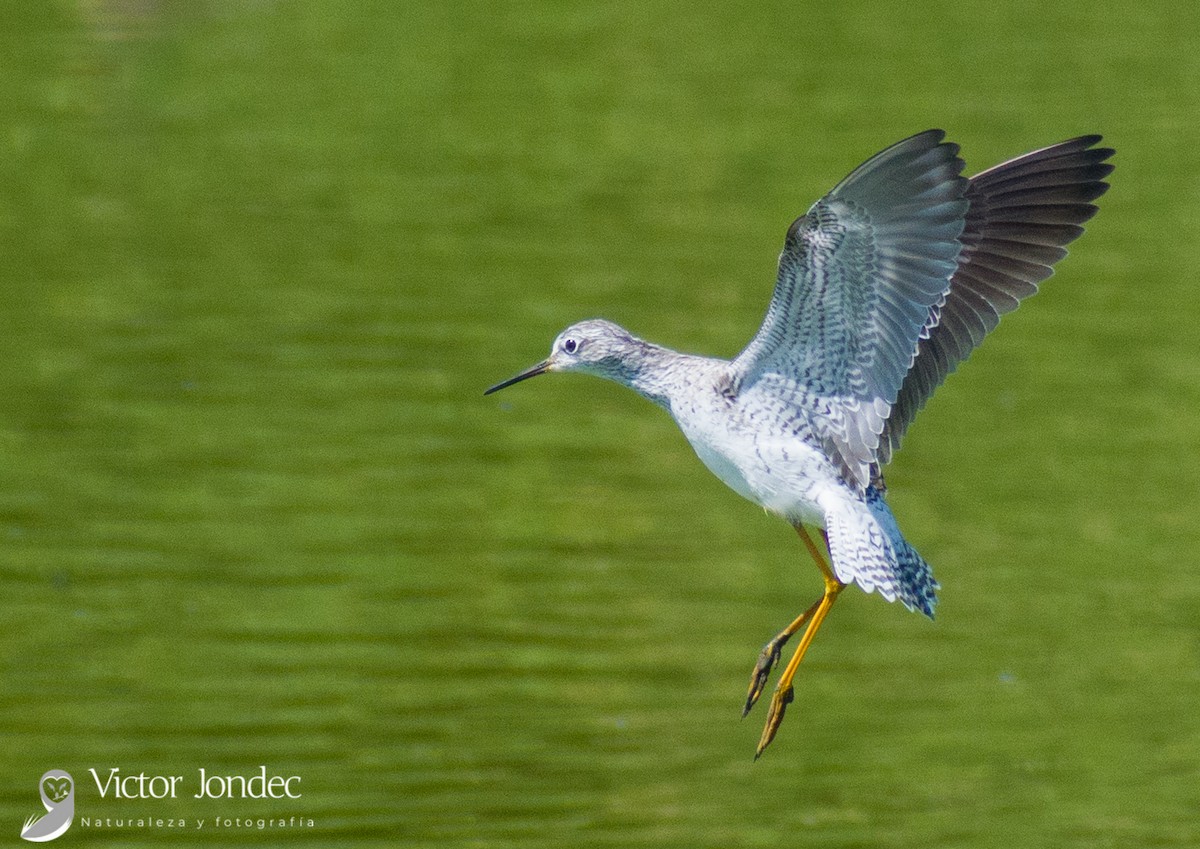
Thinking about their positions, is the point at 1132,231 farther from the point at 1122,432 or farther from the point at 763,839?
the point at 763,839

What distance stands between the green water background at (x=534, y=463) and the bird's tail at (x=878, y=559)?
4.19m

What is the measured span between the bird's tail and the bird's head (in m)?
1.16

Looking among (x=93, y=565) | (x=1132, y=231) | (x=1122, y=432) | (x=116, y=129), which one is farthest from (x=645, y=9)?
(x=93, y=565)

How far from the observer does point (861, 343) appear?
9.12m

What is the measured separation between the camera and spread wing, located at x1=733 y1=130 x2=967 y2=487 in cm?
873

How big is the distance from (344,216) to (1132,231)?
8.36m

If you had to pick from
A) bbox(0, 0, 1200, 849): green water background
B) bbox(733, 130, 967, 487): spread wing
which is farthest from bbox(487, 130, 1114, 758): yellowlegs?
bbox(0, 0, 1200, 849): green water background

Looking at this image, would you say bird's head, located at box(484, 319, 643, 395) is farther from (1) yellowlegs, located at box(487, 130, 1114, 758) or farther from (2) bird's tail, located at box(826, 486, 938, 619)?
(2) bird's tail, located at box(826, 486, 938, 619)

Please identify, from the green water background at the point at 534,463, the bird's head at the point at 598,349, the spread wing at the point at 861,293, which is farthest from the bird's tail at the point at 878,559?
the green water background at the point at 534,463

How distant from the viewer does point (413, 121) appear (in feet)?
88.3

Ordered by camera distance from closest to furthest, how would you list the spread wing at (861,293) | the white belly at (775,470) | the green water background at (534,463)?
the spread wing at (861,293) → the white belly at (775,470) → the green water background at (534,463)

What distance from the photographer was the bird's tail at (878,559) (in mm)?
9039

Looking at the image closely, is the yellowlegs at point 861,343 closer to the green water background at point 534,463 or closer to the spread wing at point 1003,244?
the spread wing at point 1003,244

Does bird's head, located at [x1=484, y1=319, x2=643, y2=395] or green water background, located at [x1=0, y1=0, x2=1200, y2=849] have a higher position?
bird's head, located at [x1=484, y1=319, x2=643, y2=395]
